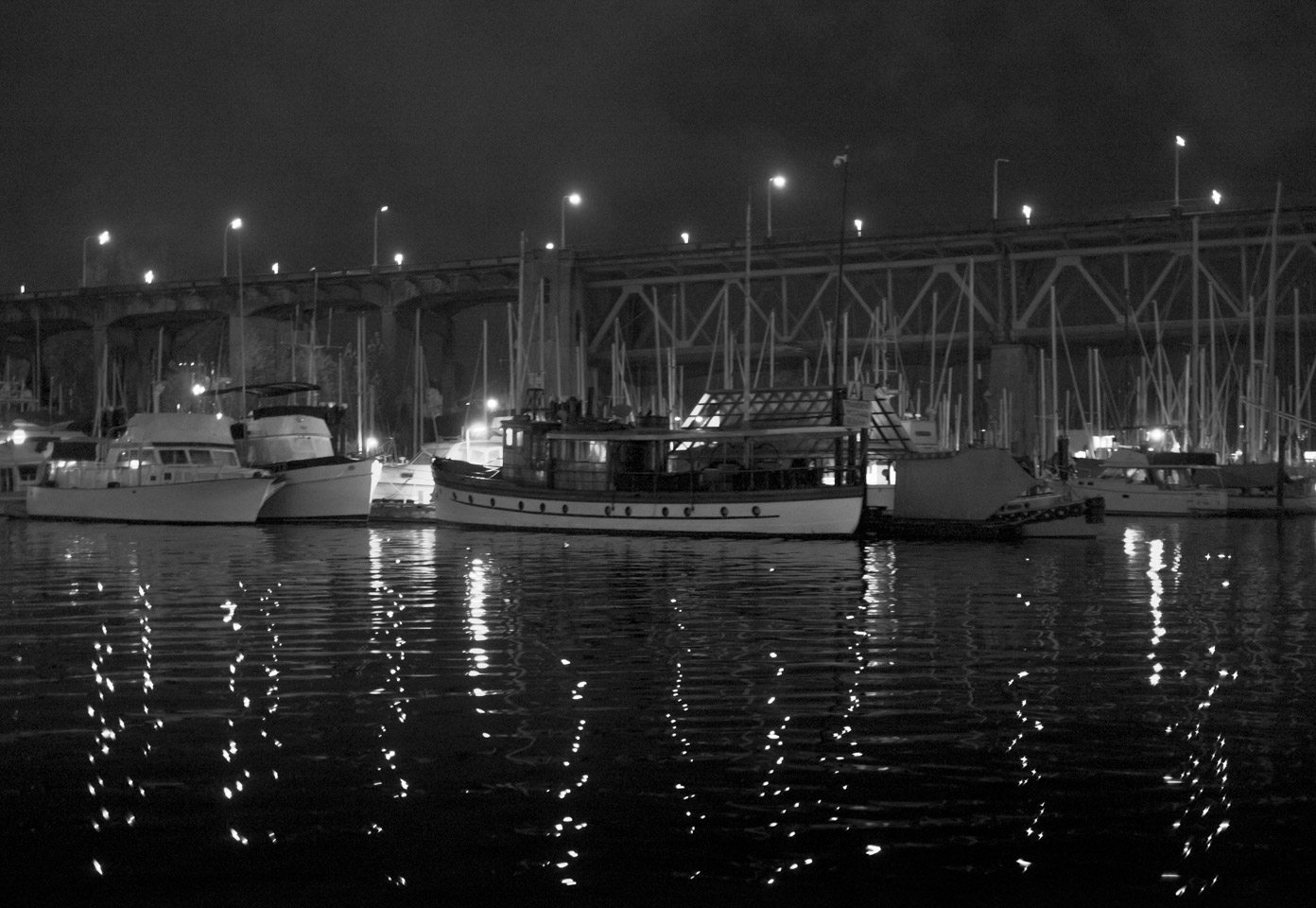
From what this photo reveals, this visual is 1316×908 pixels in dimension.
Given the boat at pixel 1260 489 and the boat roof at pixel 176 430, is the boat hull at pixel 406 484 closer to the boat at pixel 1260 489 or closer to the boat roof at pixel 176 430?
the boat roof at pixel 176 430

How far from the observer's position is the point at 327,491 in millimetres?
40531

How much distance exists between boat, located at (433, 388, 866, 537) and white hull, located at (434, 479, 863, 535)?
0.9 inches

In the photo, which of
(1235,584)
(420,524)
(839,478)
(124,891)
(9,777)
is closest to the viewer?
(124,891)

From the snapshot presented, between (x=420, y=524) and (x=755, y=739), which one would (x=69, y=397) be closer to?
(x=420, y=524)

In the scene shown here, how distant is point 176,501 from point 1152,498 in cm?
3332

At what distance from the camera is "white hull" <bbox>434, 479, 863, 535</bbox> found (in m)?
32.8

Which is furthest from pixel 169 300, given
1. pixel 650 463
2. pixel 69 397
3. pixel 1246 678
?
pixel 1246 678

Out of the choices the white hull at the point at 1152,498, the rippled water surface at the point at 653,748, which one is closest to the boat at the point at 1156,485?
the white hull at the point at 1152,498

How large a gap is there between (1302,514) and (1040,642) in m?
40.4

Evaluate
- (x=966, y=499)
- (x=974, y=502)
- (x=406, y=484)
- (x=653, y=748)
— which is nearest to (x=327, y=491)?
(x=406, y=484)

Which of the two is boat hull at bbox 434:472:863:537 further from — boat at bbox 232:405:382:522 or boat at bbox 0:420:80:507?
boat at bbox 0:420:80:507

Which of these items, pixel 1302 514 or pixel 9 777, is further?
pixel 1302 514

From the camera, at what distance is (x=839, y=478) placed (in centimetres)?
3453

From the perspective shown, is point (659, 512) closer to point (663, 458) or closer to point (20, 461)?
point (663, 458)
